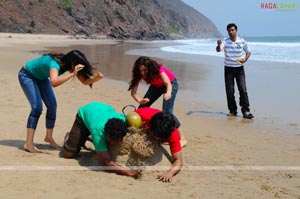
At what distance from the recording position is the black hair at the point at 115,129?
13.0 ft

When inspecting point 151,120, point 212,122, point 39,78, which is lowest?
point 212,122

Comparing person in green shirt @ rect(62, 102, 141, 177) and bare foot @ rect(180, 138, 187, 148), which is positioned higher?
person in green shirt @ rect(62, 102, 141, 177)

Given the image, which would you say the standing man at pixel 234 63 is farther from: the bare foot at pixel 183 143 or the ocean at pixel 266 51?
the ocean at pixel 266 51

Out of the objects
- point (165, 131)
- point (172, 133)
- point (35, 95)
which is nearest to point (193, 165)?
point (172, 133)

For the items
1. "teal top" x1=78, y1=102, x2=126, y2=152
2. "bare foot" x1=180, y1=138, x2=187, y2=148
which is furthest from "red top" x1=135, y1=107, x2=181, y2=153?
"bare foot" x1=180, y1=138, x2=187, y2=148

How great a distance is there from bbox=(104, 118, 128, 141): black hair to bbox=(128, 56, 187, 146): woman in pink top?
2.64 feet

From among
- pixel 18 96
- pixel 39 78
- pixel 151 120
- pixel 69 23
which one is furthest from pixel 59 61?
pixel 69 23

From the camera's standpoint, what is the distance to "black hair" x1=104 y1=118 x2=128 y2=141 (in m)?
3.96

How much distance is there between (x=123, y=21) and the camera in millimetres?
87625

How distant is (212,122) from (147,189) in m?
3.25

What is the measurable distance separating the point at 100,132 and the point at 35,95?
3.61 ft

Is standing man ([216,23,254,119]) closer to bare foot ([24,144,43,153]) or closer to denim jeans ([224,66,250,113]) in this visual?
denim jeans ([224,66,250,113])

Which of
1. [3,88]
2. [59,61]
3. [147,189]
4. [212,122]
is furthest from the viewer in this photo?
[3,88]

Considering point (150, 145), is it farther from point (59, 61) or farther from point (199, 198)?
point (59, 61)
